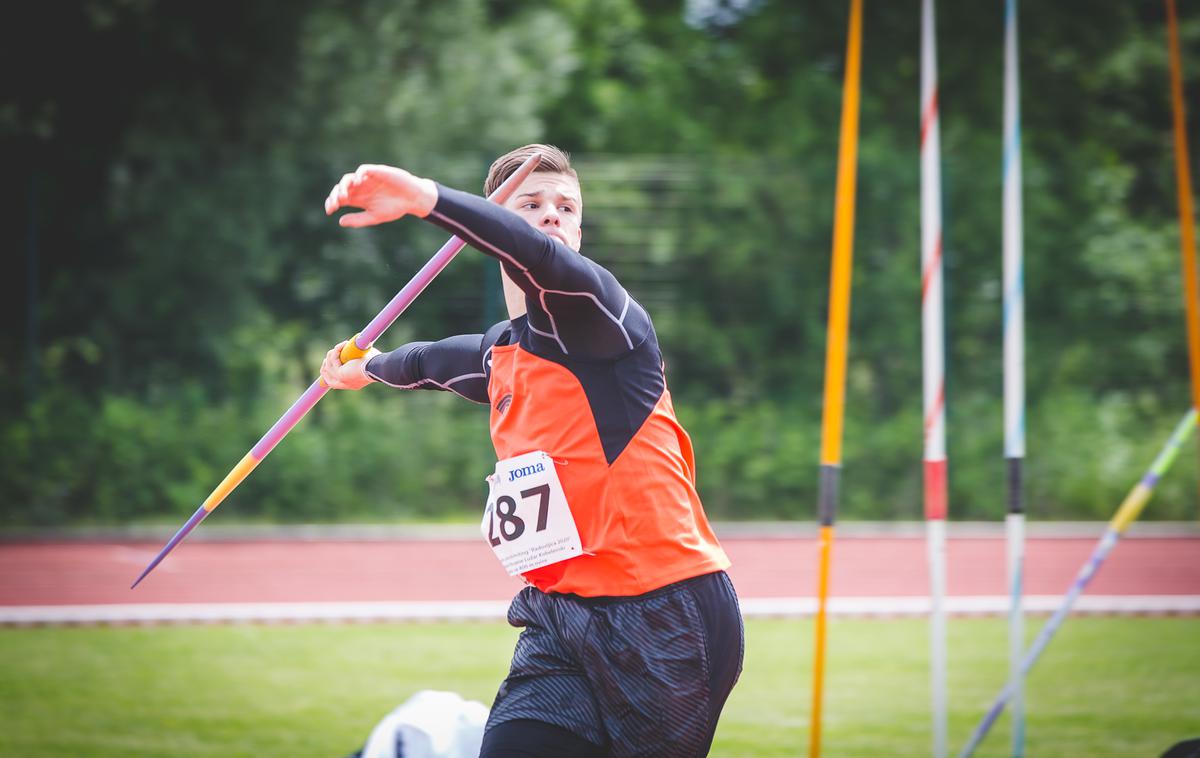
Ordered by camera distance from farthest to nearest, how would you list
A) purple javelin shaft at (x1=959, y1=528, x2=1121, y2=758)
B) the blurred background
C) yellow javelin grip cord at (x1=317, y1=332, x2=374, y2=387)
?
the blurred background, purple javelin shaft at (x1=959, y1=528, x2=1121, y2=758), yellow javelin grip cord at (x1=317, y1=332, x2=374, y2=387)

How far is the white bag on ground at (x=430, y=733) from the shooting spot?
3.50 m

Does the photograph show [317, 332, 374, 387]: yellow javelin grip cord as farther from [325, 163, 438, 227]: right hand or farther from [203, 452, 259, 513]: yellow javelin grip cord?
[325, 163, 438, 227]: right hand

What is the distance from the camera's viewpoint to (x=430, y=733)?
3518 mm

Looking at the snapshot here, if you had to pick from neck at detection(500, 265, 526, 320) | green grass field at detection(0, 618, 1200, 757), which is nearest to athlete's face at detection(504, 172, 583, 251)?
neck at detection(500, 265, 526, 320)

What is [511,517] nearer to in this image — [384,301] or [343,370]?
[343,370]

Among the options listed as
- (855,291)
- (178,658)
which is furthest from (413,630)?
(855,291)

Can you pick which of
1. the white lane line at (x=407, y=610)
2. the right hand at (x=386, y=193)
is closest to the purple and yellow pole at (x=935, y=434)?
the right hand at (x=386, y=193)

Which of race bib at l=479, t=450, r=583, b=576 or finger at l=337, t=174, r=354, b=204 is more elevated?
finger at l=337, t=174, r=354, b=204

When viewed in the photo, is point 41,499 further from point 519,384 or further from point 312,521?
point 519,384

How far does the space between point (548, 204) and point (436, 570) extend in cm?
776

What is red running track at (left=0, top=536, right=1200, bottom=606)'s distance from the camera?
924 cm

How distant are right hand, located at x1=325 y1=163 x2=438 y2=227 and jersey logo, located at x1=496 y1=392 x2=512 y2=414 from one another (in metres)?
0.55

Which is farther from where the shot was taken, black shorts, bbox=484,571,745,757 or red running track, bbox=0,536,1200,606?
red running track, bbox=0,536,1200,606

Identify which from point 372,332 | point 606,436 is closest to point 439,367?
point 372,332
